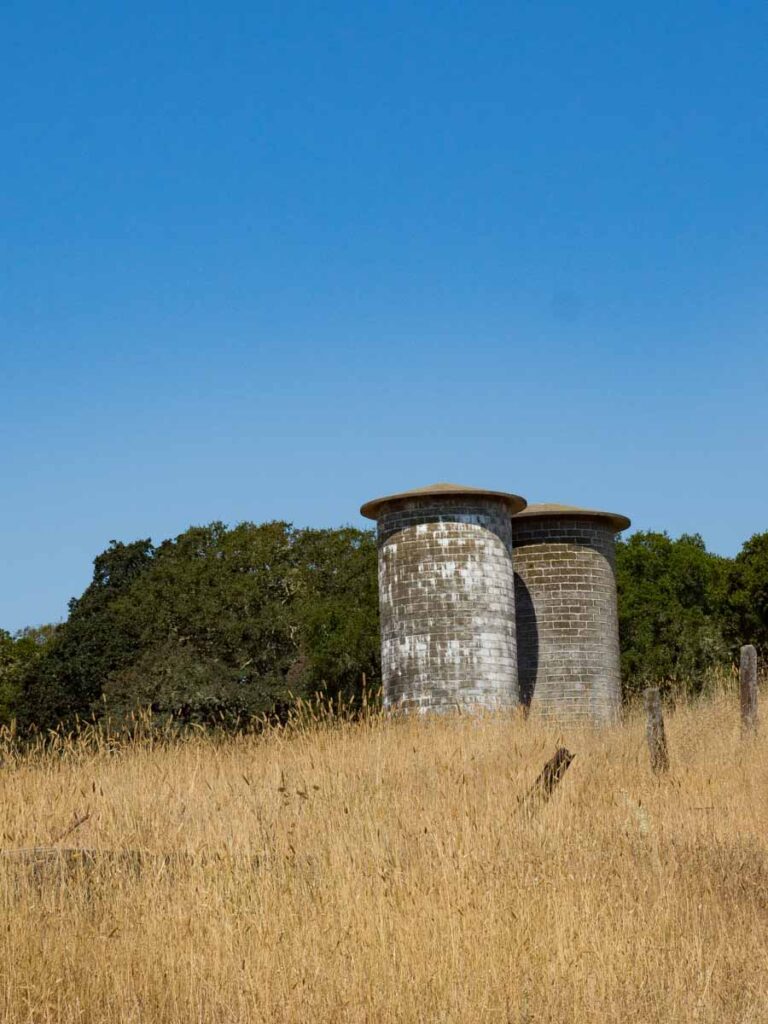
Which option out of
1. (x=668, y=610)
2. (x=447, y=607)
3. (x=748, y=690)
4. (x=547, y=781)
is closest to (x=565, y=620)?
(x=447, y=607)

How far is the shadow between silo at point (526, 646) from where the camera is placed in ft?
76.2

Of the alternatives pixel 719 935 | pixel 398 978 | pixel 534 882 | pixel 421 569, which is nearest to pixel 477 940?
pixel 398 978

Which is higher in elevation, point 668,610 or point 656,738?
point 668,610

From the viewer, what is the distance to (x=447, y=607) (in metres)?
21.2

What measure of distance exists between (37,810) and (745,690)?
33.8 ft

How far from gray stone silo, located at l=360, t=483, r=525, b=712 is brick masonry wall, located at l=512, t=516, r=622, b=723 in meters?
1.62

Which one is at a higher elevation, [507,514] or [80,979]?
[507,514]

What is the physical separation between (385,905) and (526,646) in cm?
1721

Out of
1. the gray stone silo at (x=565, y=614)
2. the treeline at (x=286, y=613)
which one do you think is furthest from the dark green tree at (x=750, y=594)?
the gray stone silo at (x=565, y=614)

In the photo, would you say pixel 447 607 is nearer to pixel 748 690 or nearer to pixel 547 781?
pixel 748 690

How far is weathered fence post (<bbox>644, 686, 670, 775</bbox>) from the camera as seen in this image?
12.6 meters

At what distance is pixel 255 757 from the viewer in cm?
1342

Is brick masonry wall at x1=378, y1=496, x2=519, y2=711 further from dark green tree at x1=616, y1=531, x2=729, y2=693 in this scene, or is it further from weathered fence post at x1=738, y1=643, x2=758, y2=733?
dark green tree at x1=616, y1=531, x2=729, y2=693

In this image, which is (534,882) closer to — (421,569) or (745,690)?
(745,690)
